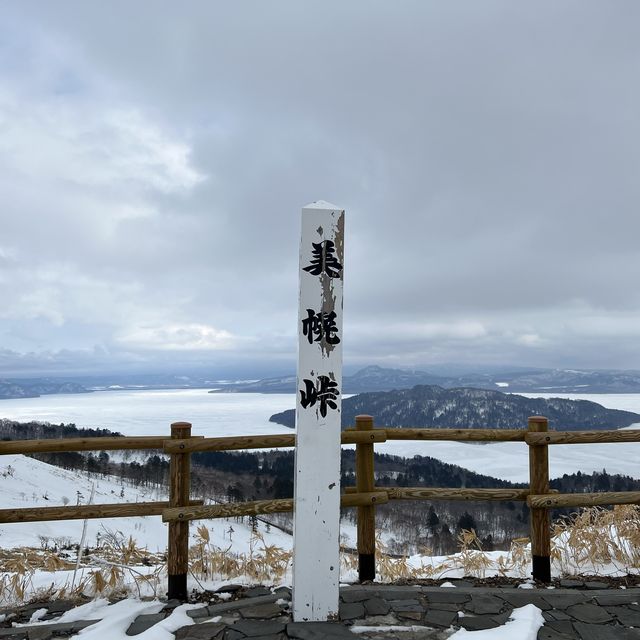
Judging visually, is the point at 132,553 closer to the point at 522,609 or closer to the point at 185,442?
the point at 185,442

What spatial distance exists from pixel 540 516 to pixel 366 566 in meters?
2.04

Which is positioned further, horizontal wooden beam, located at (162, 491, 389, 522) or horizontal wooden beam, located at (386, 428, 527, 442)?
horizontal wooden beam, located at (386, 428, 527, 442)

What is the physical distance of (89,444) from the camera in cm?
486

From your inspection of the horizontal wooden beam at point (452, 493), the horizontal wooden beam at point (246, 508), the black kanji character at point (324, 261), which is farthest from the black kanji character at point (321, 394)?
the horizontal wooden beam at point (452, 493)

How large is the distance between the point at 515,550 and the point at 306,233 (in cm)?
477

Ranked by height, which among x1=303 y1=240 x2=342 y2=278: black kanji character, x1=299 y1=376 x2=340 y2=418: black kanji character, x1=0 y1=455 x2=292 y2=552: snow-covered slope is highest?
x1=303 y1=240 x2=342 y2=278: black kanji character

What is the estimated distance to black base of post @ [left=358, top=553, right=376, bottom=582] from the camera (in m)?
5.25

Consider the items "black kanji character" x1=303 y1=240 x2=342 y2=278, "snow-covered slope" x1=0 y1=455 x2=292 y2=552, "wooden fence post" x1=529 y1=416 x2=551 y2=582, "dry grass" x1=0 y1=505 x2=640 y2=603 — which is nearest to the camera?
"black kanji character" x1=303 y1=240 x2=342 y2=278

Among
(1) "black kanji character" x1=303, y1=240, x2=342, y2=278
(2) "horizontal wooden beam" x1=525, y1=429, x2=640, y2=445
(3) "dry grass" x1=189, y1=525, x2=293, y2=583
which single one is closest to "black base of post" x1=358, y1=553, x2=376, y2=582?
(3) "dry grass" x1=189, y1=525, x2=293, y2=583

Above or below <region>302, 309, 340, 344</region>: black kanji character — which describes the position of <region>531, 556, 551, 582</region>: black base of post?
below

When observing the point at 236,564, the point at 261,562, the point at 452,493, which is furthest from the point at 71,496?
the point at 452,493

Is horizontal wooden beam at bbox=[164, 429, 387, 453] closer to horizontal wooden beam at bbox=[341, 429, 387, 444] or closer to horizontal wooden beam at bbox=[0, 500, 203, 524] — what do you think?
horizontal wooden beam at bbox=[341, 429, 387, 444]

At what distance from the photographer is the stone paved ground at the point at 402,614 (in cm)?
394

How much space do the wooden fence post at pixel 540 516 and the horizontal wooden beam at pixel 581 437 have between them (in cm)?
13
